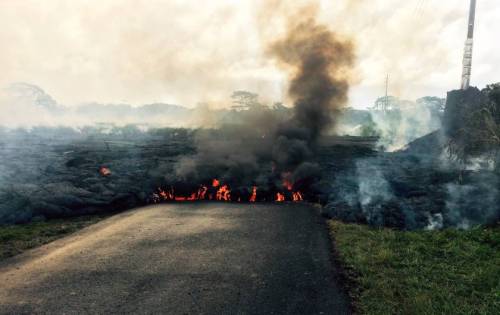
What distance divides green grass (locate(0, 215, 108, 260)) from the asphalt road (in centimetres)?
68

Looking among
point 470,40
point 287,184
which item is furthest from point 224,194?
point 470,40

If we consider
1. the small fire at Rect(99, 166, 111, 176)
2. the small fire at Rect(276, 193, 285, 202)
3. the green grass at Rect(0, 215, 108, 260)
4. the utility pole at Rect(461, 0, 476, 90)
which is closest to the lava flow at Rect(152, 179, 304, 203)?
the small fire at Rect(276, 193, 285, 202)

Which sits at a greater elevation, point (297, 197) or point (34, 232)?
point (297, 197)

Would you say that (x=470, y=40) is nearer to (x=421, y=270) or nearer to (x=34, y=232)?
(x=421, y=270)

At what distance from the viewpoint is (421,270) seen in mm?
Answer: 11594

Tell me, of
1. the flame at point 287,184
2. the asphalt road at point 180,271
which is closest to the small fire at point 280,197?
the flame at point 287,184

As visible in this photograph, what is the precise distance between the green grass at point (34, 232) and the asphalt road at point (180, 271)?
68cm

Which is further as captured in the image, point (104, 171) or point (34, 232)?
point (104, 171)

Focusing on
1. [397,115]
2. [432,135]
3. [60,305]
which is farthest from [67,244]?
[397,115]

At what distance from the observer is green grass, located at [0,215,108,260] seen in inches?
579

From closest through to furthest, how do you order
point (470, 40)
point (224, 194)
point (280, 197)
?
point (280, 197) < point (224, 194) < point (470, 40)

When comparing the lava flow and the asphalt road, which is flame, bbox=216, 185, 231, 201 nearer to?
the lava flow

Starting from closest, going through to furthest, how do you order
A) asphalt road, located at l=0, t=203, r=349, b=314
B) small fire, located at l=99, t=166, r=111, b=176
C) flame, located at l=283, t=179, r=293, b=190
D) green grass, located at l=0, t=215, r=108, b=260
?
asphalt road, located at l=0, t=203, r=349, b=314 < green grass, located at l=0, t=215, r=108, b=260 < flame, located at l=283, t=179, r=293, b=190 < small fire, located at l=99, t=166, r=111, b=176

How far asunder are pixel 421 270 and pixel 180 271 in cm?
757
